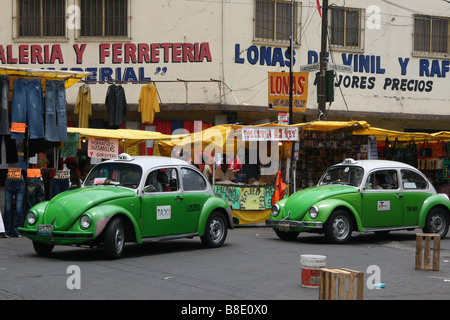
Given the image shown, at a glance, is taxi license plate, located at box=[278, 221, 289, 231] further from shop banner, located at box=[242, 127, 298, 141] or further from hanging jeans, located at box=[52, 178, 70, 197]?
hanging jeans, located at box=[52, 178, 70, 197]

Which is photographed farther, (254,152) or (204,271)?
(254,152)

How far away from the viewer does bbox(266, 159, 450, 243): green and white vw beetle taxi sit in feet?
48.6

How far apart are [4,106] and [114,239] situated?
5095 mm

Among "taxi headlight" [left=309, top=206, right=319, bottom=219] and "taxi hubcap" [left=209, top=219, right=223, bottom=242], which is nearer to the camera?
"taxi hubcap" [left=209, top=219, right=223, bottom=242]

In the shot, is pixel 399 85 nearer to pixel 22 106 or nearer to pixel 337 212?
pixel 337 212

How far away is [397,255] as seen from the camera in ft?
44.9

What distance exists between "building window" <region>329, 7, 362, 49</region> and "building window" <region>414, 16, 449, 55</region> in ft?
8.85

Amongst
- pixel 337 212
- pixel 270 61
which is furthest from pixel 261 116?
pixel 337 212

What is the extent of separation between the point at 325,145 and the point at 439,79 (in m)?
11.3

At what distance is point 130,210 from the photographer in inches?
485

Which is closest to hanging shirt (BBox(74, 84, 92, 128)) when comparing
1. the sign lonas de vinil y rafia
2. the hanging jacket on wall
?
the hanging jacket on wall

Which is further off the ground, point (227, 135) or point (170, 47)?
point (170, 47)

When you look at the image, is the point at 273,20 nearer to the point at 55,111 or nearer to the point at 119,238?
the point at 55,111

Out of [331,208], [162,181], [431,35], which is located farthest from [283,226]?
[431,35]
